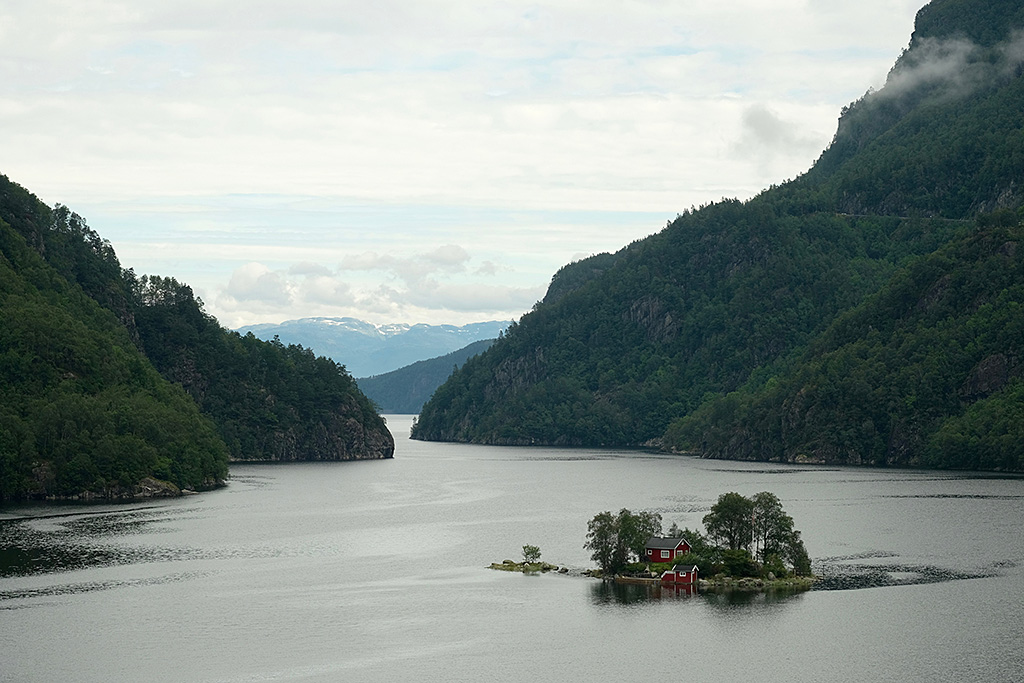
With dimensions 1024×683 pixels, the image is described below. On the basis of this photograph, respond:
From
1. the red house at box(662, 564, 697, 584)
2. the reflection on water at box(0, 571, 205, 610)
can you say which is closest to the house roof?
the red house at box(662, 564, 697, 584)

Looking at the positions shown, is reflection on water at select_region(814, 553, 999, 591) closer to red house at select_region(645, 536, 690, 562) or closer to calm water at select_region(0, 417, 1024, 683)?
calm water at select_region(0, 417, 1024, 683)

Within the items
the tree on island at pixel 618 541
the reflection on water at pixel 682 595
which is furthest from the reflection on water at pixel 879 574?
the tree on island at pixel 618 541

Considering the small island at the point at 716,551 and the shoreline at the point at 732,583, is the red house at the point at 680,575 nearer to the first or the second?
the small island at the point at 716,551

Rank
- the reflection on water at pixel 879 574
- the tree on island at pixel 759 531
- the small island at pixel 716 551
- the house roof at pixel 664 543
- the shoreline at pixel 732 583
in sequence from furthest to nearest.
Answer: the house roof at pixel 664 543 < the tree on island at pixel 759 531 < the small island at pixel 716 551 < the reflection on water at pixel 879 574 < the shoreline at pixel 732 583

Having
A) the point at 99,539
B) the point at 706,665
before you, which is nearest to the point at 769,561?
the point at 706,665

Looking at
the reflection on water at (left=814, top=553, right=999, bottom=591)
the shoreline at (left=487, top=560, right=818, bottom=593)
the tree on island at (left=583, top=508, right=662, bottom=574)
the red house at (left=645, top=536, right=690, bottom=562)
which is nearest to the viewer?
the shoreline at (left=487, top=560, right=818, bottom=593)

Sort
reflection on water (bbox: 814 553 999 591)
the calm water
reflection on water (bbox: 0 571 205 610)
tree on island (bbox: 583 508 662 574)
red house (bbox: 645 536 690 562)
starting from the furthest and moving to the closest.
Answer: tree on island (bbox: 583 508 662 574)
red house (bbox: 645 536 690 562)
reflection on water (bbox: 814 553 999 591)
reflection on water (bbox: 0 571 205 610)
the calm water

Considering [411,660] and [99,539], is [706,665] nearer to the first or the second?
[411,660]
